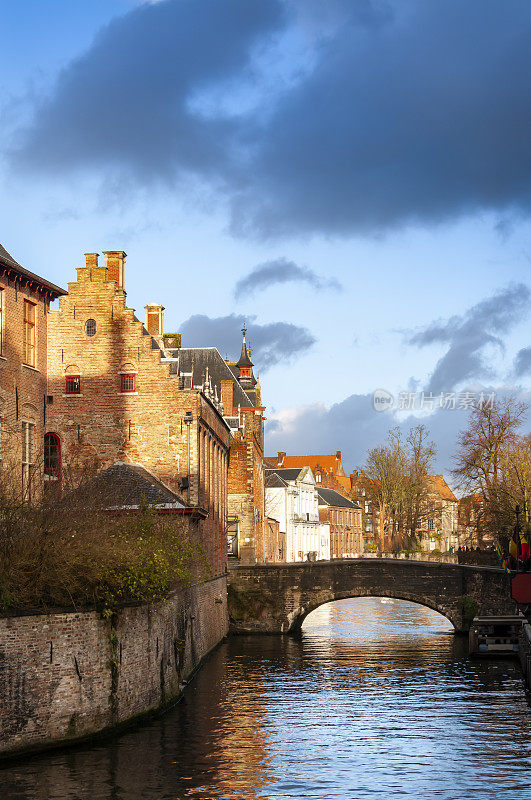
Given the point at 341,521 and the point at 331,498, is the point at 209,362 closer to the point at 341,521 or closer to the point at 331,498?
the point at 331,498

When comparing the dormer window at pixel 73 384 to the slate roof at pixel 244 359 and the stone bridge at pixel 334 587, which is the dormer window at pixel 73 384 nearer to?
the stone bridge at pixel 334 587

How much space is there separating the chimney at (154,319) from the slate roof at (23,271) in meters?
17.6

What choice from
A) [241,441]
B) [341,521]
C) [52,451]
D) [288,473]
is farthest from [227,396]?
[341,521]

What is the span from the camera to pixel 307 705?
26.3 meters

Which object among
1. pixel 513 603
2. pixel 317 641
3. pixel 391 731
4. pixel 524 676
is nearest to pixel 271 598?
pixel 317 641

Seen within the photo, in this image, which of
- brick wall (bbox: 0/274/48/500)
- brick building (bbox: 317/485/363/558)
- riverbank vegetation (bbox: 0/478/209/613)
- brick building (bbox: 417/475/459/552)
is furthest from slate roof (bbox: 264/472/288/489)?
riverbank vegetation (bbox: 0/478/209/613)

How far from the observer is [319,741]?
21.5m

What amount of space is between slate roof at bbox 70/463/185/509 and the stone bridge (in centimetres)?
1383

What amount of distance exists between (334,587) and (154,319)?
49.4ft

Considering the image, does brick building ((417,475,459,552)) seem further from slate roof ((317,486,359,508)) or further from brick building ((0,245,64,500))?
brick building ((0,245,64,500))

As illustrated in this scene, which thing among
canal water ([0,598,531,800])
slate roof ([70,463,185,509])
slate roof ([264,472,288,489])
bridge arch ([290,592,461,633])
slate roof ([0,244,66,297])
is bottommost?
canal water ([0,598,531,800])

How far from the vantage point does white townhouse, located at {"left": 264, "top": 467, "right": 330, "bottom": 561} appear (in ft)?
296

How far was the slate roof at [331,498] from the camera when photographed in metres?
112

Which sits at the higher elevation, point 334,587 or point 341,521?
point 341,521
